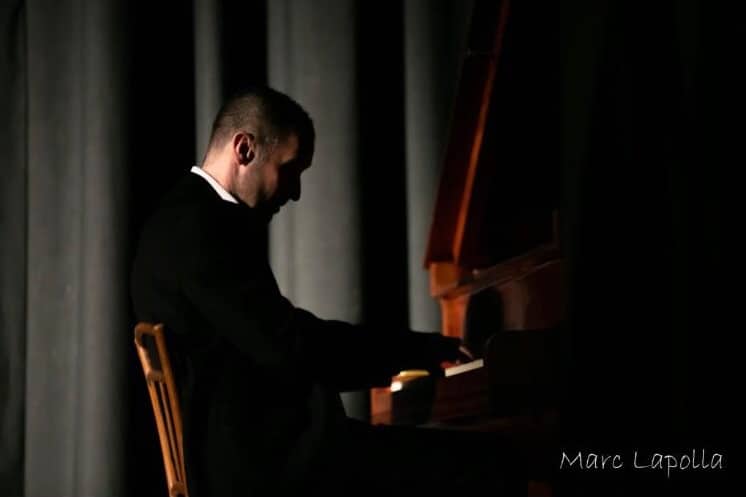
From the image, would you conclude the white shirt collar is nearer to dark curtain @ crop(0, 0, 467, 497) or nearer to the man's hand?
the man's hand

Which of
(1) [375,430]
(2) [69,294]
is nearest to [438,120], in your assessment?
(2) [69,294]

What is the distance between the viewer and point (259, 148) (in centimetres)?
201

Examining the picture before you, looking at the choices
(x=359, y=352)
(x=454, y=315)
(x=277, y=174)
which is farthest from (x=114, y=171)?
(x=359, y=352)

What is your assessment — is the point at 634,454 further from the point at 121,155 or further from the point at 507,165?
the point at 121,155

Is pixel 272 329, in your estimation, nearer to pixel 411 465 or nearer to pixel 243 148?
pixel 411 465

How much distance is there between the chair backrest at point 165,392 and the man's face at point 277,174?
364mm

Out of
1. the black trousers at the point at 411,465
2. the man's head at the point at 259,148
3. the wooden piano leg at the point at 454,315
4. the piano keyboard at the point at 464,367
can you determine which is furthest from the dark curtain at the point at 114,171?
the black trousers at the point at 411,465

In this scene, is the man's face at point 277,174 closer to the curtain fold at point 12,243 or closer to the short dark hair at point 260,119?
the short dark hair at point 260,119

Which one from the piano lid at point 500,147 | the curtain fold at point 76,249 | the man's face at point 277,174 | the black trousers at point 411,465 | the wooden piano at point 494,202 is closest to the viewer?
the black trousers at point 411,465

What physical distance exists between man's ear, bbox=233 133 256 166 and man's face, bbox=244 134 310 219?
0.02 meters

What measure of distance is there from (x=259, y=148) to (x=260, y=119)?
0.06 metres

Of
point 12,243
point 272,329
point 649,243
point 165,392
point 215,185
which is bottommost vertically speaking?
point 165,392

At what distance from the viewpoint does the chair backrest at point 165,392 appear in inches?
68.4

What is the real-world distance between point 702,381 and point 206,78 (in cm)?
208
